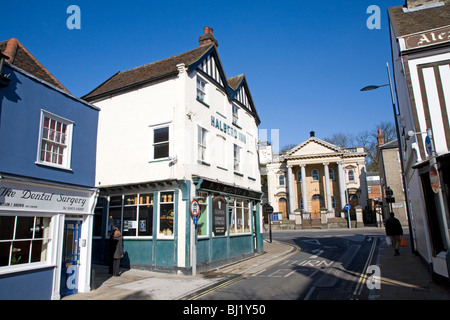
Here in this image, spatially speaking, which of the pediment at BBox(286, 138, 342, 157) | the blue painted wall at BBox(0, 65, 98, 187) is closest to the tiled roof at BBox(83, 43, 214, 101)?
the blue painted wall at BBox(0, 65, 98, 187)

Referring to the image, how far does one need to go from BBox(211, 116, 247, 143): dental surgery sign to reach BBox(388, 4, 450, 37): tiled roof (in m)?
8.61

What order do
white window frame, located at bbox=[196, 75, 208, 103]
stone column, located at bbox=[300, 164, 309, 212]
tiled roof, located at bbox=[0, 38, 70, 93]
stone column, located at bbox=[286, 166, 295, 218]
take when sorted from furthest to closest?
stone column, located at bbox=[286, 166, 295, 218]
stone column, located at bbox=[300, 164, 309, 212]
white window frame, located at bbox=[196, 75, 208, 103]
tiled roof, located at bbox=[0, 38, 70, 93]

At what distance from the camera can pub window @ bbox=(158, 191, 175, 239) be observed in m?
13.0

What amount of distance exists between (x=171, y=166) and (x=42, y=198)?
5.64 m

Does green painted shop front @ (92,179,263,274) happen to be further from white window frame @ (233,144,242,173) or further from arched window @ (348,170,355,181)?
arched window @ (348,170,355,181)

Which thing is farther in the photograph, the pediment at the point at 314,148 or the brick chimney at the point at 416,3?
the pediment at the point at 314,148

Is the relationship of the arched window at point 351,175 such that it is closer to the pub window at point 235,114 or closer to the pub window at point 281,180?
the pub window at point 281,180

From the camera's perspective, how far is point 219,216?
1502 cm

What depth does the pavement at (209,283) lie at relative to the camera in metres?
8.20

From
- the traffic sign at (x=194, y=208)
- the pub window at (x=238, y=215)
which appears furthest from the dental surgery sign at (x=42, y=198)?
the pub window at (x=238, y=215)

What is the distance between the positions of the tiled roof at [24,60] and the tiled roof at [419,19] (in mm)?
11901

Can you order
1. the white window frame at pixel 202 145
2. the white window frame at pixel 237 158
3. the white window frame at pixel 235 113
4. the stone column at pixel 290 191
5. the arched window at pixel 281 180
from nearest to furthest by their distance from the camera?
the white window frame at pixel 202 145 → the white window frame at pixel 237 158 → the white window frame at pixel 235 113 → the stone column at pixel 290 191 → the arched window at pixel 281 180
